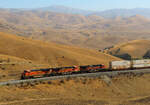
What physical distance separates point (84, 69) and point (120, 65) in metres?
11.0

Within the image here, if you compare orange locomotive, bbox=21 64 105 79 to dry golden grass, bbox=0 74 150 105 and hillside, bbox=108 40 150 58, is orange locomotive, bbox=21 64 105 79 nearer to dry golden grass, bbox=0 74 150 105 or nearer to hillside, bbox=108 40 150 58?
dry golden grass, bbox=0 74 150 105

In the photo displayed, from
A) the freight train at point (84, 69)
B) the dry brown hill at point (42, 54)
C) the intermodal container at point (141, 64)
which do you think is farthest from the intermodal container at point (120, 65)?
the dry brown hill at point (42, 54)

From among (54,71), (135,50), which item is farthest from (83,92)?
(135,50)

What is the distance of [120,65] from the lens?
5166cm

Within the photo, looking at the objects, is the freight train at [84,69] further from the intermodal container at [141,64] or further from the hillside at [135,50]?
the hillside at [135,50]

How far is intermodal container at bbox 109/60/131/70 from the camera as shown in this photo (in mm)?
50522

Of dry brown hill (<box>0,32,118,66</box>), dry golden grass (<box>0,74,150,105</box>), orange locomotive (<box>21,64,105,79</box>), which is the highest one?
dry brown hill (<box>0,32,118,66</box>)

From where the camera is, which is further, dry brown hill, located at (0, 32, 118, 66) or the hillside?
the hillside

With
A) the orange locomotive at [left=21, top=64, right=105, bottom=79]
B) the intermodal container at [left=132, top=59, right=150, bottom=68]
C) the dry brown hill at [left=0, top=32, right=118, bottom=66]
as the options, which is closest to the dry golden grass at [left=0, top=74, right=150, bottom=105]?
the orange locomotive at [left=21, top=64, right=105, bottom=79]

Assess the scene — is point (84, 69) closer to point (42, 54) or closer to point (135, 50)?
point (42, 54)

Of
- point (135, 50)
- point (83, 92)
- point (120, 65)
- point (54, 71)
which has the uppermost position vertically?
point (135, 50)

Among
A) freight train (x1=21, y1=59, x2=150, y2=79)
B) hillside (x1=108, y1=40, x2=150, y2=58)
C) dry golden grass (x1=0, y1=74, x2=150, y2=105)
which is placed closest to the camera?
dry golden grass (x1=0, y1=74, x2=150, y2=105)

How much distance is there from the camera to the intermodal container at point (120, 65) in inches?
1989

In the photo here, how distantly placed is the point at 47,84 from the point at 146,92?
22.8 meters
